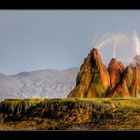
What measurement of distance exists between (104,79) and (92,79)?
0.14 metres

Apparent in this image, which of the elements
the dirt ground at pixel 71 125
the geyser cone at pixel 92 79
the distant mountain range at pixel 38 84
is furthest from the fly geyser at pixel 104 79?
the dirt ground at pixel 71 125

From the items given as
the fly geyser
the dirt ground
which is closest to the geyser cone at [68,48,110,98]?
the fly geyser

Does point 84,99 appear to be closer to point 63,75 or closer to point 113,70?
point 63,75

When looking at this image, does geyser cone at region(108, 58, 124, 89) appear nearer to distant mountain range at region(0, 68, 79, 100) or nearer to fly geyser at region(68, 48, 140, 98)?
fly geyser at region(68, 48, 140, 98)

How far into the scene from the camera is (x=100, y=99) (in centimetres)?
365

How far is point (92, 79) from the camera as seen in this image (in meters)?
4.11

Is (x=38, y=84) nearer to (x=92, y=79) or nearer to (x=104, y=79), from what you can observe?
(x=92, y=79)

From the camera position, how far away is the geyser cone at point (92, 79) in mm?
3673

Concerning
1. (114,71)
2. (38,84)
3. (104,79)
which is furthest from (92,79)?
(38,84)

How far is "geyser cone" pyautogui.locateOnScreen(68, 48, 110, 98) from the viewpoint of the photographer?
367cm

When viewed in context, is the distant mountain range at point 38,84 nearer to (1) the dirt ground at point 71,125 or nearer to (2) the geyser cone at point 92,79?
(2) the geyser cone at point 92,79

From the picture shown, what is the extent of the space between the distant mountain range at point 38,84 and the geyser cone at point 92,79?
86mm

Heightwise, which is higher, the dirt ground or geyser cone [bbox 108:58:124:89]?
geyser cone [bbox 108:58:124:89]
